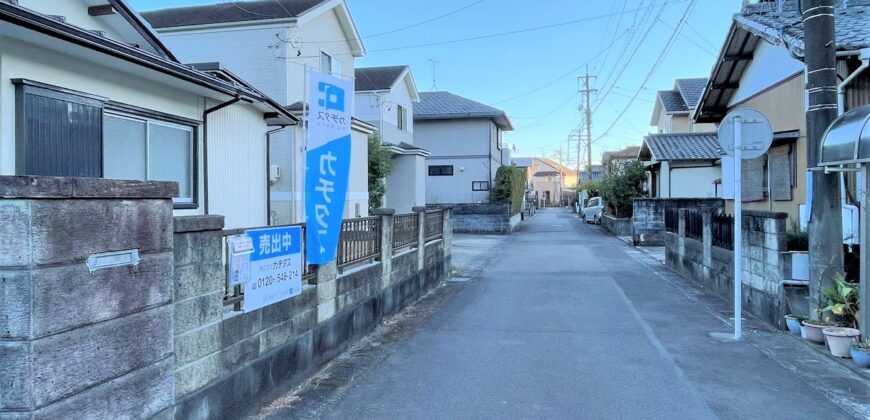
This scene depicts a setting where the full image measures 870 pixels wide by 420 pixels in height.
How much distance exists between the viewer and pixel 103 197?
9.46 ft

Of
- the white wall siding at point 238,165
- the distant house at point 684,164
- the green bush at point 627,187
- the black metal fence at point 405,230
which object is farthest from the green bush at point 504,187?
the white wall siding at point 238,165

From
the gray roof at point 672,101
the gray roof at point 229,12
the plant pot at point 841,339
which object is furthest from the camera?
the gray roof at point 672,101

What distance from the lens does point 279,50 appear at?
50.6 ft

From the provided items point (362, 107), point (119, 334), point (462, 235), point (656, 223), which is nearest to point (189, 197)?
point (119, 334)

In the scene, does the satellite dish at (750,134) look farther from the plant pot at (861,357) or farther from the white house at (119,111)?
the white house at (119,111)

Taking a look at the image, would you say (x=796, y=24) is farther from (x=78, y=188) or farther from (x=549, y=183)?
(x=549, y=183)

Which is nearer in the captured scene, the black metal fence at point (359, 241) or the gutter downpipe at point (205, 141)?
the black metal fence at point (359, 241)

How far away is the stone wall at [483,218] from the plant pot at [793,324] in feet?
68.7

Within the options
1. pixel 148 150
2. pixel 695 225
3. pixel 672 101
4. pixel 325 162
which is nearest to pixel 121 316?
pixel 325 162

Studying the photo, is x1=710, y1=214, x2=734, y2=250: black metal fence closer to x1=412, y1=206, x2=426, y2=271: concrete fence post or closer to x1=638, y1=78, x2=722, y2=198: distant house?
x1=412, y1=206, x2=426, y2=271: concrete fence post

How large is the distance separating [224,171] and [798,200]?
1070 cm

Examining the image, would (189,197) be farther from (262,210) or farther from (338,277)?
(338,277)

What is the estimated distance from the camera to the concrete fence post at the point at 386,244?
26.9ft

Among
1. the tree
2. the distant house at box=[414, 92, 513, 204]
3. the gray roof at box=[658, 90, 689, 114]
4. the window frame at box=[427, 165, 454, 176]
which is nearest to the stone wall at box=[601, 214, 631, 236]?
the distant house at box=[414, 92, 513, 204]
